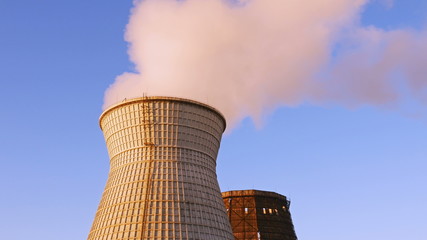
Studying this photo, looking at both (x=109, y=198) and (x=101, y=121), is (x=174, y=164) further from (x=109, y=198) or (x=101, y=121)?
(x=101, y=121)

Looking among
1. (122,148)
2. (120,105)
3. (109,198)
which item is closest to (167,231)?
(109,198)

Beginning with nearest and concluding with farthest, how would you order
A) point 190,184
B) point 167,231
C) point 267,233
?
point 167,231 < point 190,184 < point 267,233

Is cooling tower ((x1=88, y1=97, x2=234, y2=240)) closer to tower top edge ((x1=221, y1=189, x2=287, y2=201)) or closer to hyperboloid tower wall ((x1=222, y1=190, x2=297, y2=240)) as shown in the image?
hyperboloid tower wall ((x1=222, y1=190, x2=297, y2=240))

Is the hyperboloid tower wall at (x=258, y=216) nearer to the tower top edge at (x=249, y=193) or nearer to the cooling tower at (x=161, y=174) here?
the tower top edge at (x=249, y=193)

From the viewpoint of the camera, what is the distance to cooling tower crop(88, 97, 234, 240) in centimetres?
3036

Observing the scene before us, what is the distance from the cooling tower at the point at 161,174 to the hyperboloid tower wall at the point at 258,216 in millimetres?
25050

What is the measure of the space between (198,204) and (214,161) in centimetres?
521

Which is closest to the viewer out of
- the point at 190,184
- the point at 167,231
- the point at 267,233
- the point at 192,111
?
the point at 167,231

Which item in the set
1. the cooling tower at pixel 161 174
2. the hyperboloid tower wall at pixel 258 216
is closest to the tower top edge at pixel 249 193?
the hyperboloid tower wall at pixel 258 216

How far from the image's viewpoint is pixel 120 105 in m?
34.2

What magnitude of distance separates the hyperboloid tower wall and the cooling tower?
25050mm

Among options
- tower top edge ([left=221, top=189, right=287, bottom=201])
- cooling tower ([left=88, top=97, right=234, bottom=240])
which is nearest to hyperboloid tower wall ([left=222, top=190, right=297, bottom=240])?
tower top edge ([left=221, top=189, right=287, bottom=201])

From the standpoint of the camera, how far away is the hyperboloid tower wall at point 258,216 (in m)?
58.1

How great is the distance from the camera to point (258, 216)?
58969 millimetres
